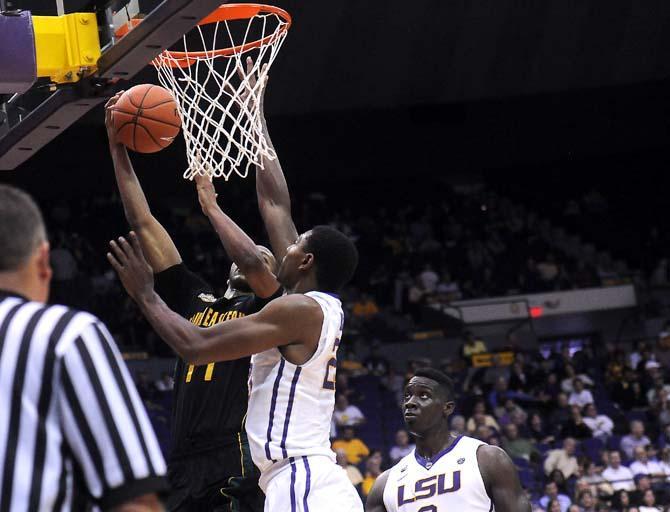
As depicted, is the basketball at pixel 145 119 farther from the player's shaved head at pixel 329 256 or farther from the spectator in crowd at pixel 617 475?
the spectator in crowd at pixel 617 475

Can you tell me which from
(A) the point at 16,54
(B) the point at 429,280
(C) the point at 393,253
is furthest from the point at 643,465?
(A) the point at 16,54

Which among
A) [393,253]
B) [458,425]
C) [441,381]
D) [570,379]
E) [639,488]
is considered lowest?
[393,253]

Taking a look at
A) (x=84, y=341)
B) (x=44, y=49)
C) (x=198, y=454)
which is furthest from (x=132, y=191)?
(x=84, y=341)

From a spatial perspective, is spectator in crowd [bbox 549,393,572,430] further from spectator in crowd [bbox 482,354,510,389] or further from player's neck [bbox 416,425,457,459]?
player's neck [bbox 416,425,457,459]

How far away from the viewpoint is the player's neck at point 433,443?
597 centimetres

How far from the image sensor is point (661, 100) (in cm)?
2105

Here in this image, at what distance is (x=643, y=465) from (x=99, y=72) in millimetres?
10018

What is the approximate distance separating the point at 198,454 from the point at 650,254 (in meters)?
18.6

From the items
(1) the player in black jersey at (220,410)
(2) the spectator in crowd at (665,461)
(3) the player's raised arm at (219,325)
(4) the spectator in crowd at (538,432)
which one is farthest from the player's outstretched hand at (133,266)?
(4) the spectator in crowd at (538,432)

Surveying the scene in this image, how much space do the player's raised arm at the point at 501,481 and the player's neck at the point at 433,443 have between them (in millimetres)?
209

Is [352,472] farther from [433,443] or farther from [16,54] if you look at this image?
[16,54]

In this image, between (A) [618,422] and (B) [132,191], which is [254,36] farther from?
(A) [618,422]

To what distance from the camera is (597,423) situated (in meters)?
15.0

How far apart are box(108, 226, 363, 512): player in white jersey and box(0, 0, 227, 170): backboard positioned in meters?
1.17
